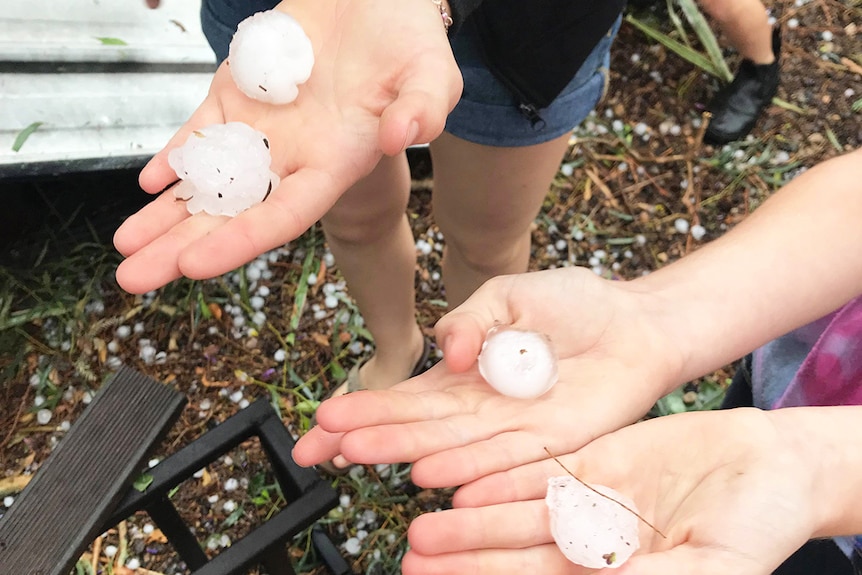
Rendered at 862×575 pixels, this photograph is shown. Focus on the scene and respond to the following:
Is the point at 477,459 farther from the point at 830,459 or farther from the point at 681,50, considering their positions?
the point at 681,50

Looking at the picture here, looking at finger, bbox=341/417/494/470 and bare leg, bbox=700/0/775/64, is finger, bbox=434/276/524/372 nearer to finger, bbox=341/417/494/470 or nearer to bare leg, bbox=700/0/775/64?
finger, bbox=341/417/494/470

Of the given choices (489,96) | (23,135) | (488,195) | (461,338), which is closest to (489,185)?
(488,195)

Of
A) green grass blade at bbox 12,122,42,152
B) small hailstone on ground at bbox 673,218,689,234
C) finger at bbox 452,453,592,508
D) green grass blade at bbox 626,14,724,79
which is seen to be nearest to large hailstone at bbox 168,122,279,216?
finger at bbox 452,453,592,508

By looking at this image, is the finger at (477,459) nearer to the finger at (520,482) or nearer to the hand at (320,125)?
the finger at (520,482)

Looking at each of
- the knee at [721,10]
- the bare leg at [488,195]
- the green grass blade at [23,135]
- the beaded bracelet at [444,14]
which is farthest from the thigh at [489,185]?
the knee at [721,10]

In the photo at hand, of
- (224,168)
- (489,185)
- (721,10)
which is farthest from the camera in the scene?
(721,10)
